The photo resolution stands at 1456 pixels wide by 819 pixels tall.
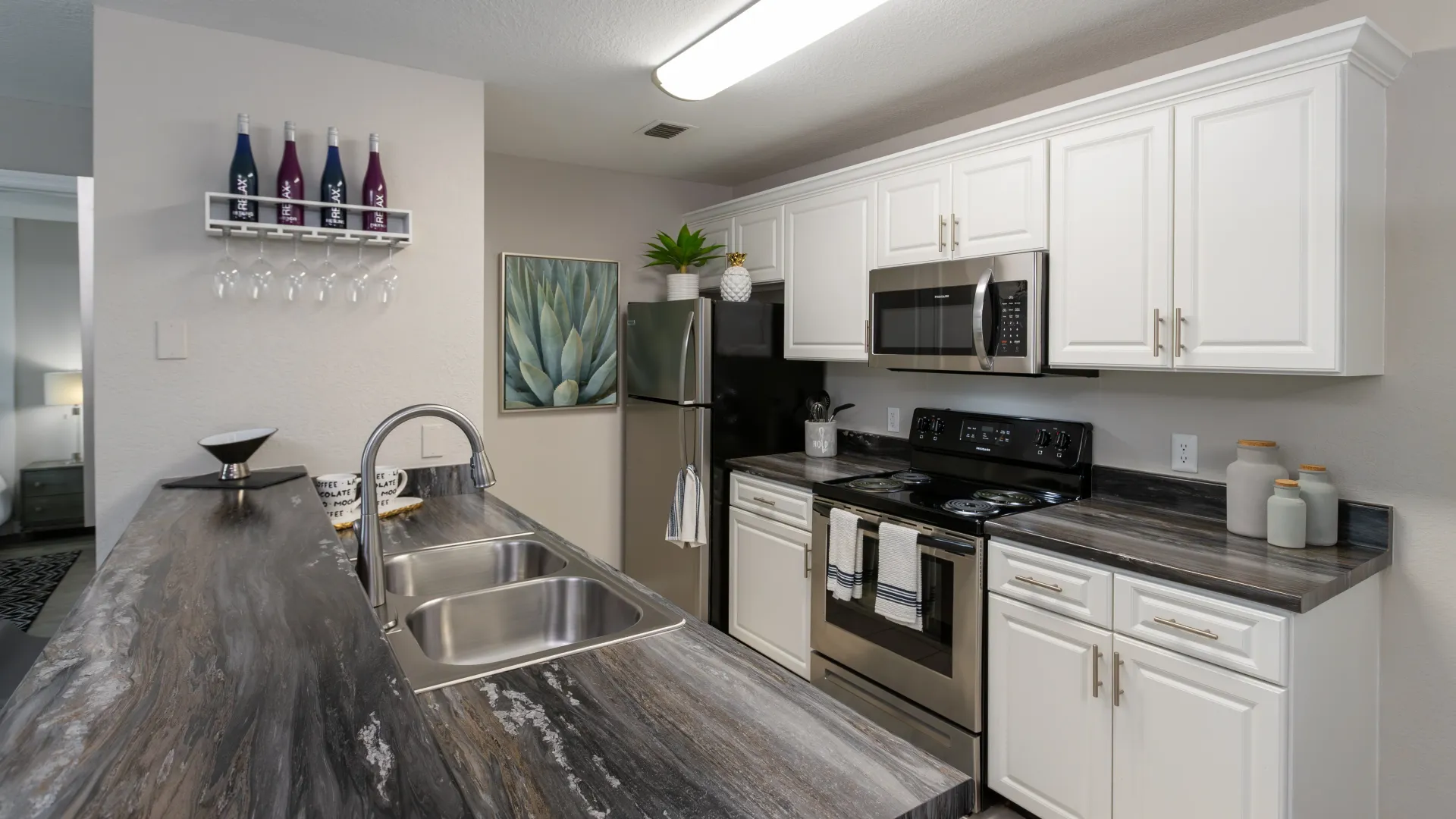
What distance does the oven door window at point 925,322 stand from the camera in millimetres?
2564

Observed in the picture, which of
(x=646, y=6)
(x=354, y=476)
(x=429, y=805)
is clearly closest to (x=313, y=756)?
(x=429, y=805)

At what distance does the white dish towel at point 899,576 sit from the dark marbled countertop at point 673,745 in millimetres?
1242

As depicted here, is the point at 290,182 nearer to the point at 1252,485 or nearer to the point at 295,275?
the point at 295,275

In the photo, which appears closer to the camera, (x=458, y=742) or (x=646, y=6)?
(x=458, y=742)

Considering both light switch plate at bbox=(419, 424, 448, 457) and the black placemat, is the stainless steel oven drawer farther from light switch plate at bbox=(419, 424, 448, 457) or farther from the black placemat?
the black placemat

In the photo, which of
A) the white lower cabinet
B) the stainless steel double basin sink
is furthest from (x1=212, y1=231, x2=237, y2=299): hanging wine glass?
the white lower cabinet

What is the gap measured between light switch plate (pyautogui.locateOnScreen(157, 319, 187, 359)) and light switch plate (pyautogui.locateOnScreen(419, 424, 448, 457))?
73cm

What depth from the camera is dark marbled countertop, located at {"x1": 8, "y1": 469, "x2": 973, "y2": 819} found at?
625mm

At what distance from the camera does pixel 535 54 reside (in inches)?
94.5

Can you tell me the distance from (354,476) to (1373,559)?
278cm

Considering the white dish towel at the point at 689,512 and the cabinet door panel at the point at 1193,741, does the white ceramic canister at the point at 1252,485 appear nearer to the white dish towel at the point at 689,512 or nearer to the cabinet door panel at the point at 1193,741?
the cabinet door panel at the point at 1193,741

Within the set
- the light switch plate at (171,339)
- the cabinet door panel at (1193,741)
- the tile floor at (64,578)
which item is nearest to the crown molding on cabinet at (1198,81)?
the cabinet door panel at (1193,741)

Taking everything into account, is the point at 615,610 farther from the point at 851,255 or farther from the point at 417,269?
the point at 851,255

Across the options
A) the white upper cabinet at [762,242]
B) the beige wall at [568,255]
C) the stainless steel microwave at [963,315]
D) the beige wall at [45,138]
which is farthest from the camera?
the beige wall at [568,255]
